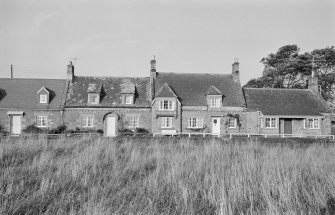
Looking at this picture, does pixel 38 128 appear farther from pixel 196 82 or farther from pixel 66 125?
pixel 196 82

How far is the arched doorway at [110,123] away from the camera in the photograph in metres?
33.0

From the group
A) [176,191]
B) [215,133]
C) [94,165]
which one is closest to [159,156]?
[94,165]

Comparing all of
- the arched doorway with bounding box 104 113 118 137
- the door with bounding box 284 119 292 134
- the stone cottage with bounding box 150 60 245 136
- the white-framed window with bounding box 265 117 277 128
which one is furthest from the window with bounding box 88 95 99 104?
the door with bounding box 284 119 292 134

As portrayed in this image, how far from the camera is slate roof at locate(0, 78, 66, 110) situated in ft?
107

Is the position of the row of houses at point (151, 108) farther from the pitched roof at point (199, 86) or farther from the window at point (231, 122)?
the pitched roof at point (199, 86)

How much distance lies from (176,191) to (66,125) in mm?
30178

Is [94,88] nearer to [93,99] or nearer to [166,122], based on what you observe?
[93,99]

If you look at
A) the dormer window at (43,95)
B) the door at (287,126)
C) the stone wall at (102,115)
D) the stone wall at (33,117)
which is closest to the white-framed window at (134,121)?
the stone wall at (102,115)

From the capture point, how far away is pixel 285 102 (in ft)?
117

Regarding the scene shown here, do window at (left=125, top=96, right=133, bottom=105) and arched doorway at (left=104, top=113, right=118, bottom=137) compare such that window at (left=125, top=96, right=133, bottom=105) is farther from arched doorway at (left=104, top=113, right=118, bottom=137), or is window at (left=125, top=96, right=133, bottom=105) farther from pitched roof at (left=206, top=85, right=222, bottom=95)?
pitched roof at (left=206, top=85, right=222, bottom=95)

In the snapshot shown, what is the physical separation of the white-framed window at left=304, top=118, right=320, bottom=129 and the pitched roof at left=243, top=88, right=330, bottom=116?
87 cm

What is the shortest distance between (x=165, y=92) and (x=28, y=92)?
1744 centimetres

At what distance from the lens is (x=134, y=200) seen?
4480 millimetres

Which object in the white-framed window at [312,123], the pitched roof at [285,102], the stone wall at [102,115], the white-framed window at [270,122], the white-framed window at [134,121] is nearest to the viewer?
the stone wall at [102,115]
